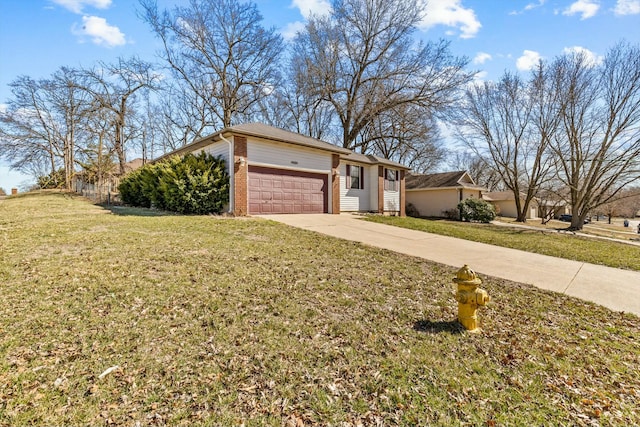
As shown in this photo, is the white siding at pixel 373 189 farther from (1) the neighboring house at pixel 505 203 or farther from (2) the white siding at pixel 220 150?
(1) the neighboring house at pixel 505 203

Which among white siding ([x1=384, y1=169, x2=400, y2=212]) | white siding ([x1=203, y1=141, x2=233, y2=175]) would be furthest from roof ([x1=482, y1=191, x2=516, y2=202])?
white siding ([x1=203, y1=141, x2=233, y2=175])

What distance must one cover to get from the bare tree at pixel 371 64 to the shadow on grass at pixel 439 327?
→ 19285 millimetres

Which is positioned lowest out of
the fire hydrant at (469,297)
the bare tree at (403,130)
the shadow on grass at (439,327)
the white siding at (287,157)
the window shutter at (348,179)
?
the shadow on grass at (439,327)

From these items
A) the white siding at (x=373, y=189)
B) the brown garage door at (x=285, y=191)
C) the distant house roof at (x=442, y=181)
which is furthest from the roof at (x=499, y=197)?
the brown garage door at (x=285, y=191)

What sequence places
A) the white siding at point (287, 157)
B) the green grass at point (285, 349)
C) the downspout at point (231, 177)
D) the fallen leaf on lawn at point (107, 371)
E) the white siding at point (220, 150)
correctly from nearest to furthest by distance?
the green grass at point (285, 349) < the fallen leaf on lawn at point (107, 371) < the downspout at point (231, 177) < the white siding at point (220, 150) < the white siding at point (287, 157)

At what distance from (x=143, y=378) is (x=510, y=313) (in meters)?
4.00

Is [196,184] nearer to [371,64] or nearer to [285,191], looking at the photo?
[285,191]

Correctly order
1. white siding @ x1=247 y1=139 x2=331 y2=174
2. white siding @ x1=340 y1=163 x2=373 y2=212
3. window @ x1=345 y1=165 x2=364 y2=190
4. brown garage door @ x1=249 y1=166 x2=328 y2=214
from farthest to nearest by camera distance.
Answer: window @ x1=345 y1=165 x2=364 y2=190 < white siding @ x1=340 y1=163 x2=373 y2=212 < brown garage door @ x1=249 y1=166 x2=328 y2=214 < white siding @ x1=247 y1=139 x2=331 y2=174

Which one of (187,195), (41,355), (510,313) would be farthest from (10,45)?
(510,313)

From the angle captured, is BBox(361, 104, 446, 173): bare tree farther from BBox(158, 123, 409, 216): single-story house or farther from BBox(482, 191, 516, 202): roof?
BBox(482, 191, 516, 202): roof

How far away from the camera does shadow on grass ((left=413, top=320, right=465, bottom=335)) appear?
3.14 m

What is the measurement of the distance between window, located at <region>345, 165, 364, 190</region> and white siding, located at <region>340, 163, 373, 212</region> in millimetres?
175

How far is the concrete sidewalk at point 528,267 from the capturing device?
15.1ft

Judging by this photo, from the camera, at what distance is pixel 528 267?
6004 mm
